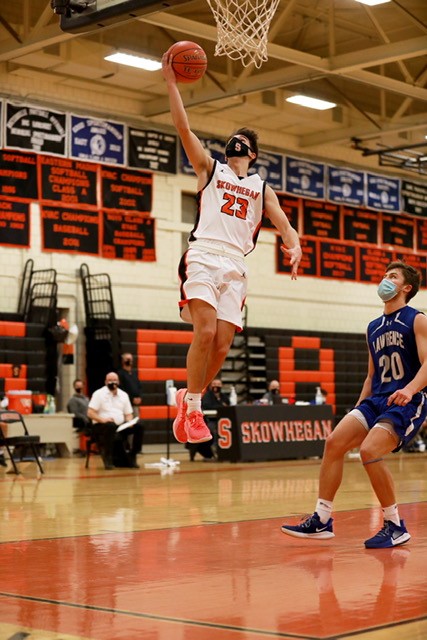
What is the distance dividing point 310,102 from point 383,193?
18.2 feet

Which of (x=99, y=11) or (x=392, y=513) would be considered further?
(x=99, y=11)

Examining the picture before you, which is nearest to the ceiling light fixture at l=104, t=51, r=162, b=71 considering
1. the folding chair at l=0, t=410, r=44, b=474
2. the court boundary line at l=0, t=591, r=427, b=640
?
the folding chair at l=0, t=410, r=44, b=474

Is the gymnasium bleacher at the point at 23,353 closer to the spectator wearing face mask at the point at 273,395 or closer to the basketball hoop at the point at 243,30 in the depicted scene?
the spectator wearing face mask at the point at 273,395

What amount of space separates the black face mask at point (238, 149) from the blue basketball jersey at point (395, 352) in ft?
4.62

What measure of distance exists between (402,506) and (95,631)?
5.81 m

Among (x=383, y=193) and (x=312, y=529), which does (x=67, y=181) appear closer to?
(x=383, y=193)

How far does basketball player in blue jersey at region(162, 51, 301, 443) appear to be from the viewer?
6.24 metres

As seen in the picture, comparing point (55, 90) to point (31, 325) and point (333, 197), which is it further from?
point (333, 197)

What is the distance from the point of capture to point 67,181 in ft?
67.1

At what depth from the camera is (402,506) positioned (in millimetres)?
9234

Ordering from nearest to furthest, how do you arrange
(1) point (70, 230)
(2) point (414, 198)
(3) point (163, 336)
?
(1) point (70, 230) < (3) point (163, 336) < (2) point (414, 198)

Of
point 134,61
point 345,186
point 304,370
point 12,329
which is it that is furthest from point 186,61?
point 345,186

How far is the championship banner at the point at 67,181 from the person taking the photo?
2008 cm

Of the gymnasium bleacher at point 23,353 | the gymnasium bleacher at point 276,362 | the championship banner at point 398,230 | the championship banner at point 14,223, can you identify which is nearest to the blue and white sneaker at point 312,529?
the gymnasium bleacher at point 276,362
